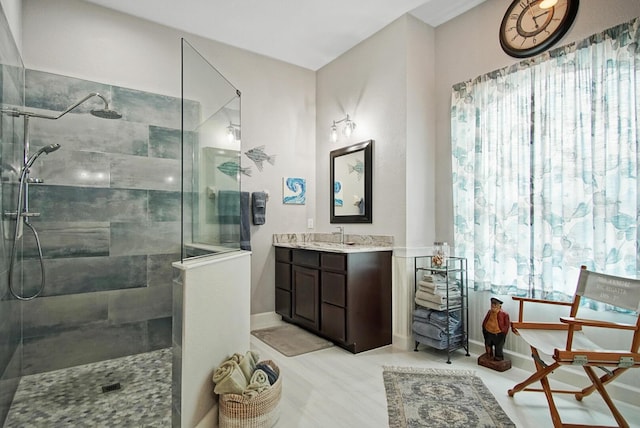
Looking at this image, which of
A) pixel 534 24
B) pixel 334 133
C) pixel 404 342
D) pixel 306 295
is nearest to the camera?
pixel 534 24

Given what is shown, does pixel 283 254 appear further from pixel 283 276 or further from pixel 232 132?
pixel 232 132

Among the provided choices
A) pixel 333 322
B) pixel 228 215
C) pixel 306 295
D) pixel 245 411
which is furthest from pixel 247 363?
pixel 306 295

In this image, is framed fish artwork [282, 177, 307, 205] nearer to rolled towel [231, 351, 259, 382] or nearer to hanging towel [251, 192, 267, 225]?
hanging towel [251, 192, 267, 225]

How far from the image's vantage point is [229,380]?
5.93 feet

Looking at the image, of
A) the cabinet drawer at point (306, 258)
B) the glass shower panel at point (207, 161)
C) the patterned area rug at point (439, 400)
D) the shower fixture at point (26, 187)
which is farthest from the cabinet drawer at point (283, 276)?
the shower fixture at point (26, 187)

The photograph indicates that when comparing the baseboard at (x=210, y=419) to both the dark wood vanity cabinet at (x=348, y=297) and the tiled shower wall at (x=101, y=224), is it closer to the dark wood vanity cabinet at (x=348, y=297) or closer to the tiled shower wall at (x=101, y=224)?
the dark wood vanity cabinet at (x=348, y=297)

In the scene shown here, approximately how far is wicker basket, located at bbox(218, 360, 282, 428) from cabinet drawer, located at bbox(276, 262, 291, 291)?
75.1 inches

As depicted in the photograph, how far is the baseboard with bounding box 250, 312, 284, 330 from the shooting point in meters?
3.80

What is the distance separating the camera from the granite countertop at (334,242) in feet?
10.4

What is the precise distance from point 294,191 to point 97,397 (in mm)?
2681

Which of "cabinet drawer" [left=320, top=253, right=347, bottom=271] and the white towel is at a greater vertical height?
"cabinet drawer" [left=320, top=253, right=347, bottom=271]

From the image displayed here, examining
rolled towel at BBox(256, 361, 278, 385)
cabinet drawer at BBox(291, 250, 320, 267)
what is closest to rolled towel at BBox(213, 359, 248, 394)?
rolled towel at BBox(256, 361, 278, 385)

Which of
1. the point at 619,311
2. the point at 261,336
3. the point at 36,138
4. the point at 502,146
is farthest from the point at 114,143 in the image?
the point at 619,311

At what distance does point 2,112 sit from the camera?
1.93m
